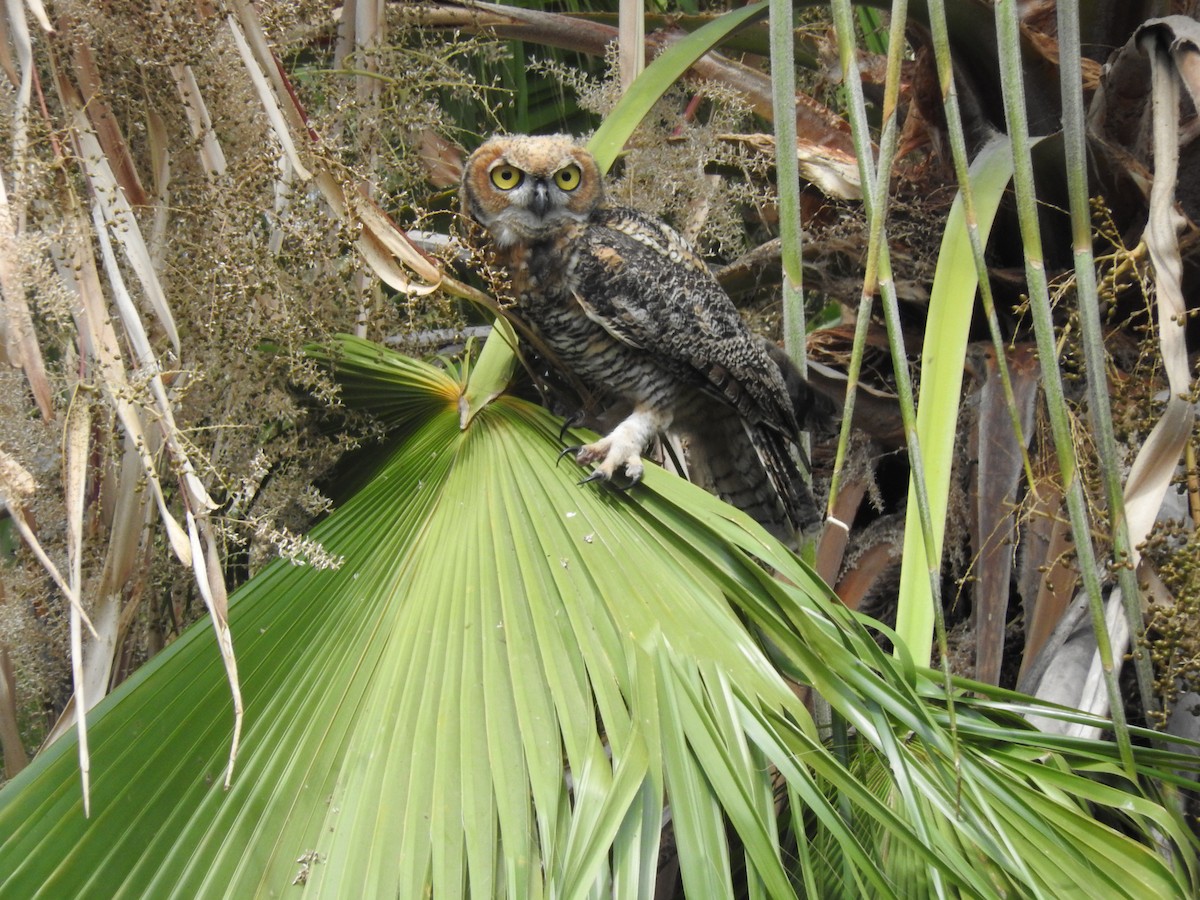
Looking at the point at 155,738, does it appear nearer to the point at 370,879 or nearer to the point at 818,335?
the point at 370,879

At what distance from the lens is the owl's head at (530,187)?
2537mm

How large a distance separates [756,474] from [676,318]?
548mm

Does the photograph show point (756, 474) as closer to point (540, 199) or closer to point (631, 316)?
A: point (631, 316)

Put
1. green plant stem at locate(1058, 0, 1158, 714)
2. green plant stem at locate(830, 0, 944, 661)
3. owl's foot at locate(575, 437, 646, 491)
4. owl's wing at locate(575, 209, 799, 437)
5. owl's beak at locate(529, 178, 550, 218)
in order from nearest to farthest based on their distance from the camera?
green plant stem at locate(830, 0, 944, 661) → green plant stem at locate(1058, 0, 1158, 714) → owl's foot at locate(575, 437, 646, 491) → owl's wing at locate(575, 209, 799, 437) → owl's beak at locate(529, 178, 550, 218)

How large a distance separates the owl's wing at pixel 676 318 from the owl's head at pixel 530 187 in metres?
0.11

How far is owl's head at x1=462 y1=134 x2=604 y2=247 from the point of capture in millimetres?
2537

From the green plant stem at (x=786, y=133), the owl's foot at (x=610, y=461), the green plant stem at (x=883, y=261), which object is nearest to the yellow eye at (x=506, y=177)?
the owl's foot at (x=610, y=461)

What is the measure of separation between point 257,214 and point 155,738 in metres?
0.88

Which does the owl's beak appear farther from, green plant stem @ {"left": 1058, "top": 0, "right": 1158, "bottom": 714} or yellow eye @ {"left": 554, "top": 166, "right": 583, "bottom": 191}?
green plant stem @ {"left": 1058, "top": 0, "right": 1158, "bottom": 714}

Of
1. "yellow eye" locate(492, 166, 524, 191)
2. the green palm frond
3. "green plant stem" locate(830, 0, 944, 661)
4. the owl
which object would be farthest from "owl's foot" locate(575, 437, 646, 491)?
"yellow eye" locate(492, 166, 524, 191)

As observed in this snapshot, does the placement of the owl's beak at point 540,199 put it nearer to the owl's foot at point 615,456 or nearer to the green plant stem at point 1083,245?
the owl's foot at point 615,456

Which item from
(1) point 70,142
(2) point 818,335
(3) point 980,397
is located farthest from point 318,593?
(2) point 818,335

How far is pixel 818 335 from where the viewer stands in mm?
3127

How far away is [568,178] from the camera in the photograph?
2580 mm
